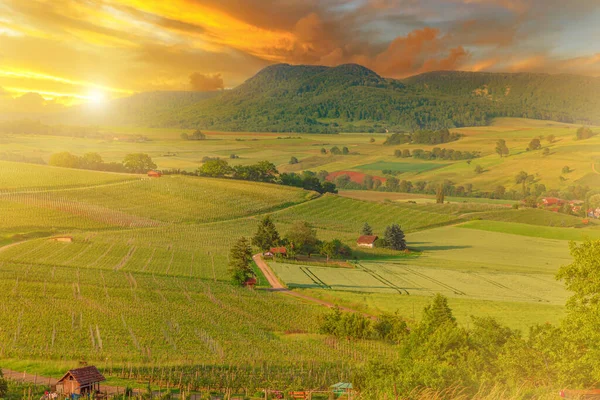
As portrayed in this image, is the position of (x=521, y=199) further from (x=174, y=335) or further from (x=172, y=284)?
(x=174, y=335)

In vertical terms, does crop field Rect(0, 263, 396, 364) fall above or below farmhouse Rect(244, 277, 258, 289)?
above

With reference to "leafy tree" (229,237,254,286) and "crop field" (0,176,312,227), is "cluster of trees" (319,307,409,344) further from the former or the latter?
"crop field" (0,176,312,227)

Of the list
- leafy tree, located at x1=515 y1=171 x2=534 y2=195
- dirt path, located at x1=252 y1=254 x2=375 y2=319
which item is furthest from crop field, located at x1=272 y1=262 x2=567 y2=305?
leafy tree, located at x1=515 y1=171 x2=534 y2=195

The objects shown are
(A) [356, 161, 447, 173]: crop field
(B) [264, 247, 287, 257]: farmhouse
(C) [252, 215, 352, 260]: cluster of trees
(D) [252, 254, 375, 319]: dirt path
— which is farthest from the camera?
(A) [356, 161, 447, 173]: crop field

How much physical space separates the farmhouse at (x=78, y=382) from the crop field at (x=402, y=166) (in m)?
159

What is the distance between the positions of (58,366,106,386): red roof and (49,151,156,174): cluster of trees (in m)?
109

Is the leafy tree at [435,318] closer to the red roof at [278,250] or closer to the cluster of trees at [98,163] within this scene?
the red roof at [278,250]

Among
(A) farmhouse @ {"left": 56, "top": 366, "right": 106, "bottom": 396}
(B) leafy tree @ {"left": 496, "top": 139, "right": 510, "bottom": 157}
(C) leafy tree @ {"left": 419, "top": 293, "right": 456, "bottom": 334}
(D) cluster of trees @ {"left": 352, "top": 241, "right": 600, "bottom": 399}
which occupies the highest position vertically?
(B) leafy tree @ {"left": 496, "top": 139, "right": 510, "bottom": 157}

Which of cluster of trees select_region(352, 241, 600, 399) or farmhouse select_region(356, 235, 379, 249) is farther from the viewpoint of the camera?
farmhouse select_region(356, 235, 379, 249)

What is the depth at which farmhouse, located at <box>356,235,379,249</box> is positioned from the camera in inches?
3558

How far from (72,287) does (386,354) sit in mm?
31189

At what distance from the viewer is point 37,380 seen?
28.1 meters

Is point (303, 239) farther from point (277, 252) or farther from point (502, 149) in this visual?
point (502, 149)

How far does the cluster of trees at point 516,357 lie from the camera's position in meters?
17.7
